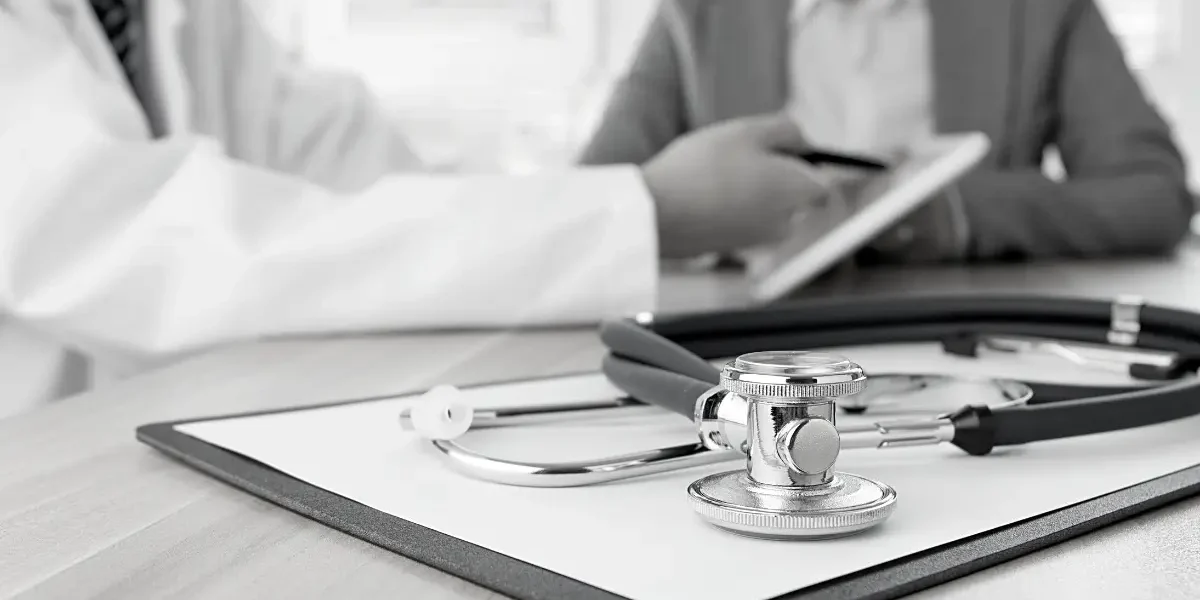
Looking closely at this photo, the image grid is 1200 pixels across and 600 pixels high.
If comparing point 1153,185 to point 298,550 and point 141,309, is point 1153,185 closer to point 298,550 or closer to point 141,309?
point 141,309

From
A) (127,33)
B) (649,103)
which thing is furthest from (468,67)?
(127,33)

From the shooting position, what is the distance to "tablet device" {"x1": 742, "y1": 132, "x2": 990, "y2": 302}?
2.29ft

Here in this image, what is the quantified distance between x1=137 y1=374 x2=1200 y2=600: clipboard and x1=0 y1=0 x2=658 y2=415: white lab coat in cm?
35

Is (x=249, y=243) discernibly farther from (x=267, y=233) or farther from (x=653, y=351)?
(x=653, y=351)

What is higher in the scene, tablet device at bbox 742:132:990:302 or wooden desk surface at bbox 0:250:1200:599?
tablet device at bbox 742:132:990:302

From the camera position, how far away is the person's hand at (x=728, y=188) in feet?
2.48

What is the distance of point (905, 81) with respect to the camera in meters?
1.97

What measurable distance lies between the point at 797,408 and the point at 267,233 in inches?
20.1

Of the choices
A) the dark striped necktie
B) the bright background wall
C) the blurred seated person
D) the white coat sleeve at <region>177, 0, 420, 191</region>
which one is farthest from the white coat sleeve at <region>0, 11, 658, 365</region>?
the bright background wall

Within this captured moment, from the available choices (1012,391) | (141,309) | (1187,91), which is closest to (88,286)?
(141,309)

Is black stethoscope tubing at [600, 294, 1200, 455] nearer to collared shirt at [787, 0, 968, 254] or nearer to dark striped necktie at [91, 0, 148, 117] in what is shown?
dark striped necktie at [91, 0, 148, 117]

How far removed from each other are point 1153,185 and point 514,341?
43.1 inches

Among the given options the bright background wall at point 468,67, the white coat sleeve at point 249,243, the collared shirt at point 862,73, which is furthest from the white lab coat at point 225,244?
the bright background wall at point 468,67

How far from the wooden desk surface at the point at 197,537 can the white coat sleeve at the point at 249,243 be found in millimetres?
154
